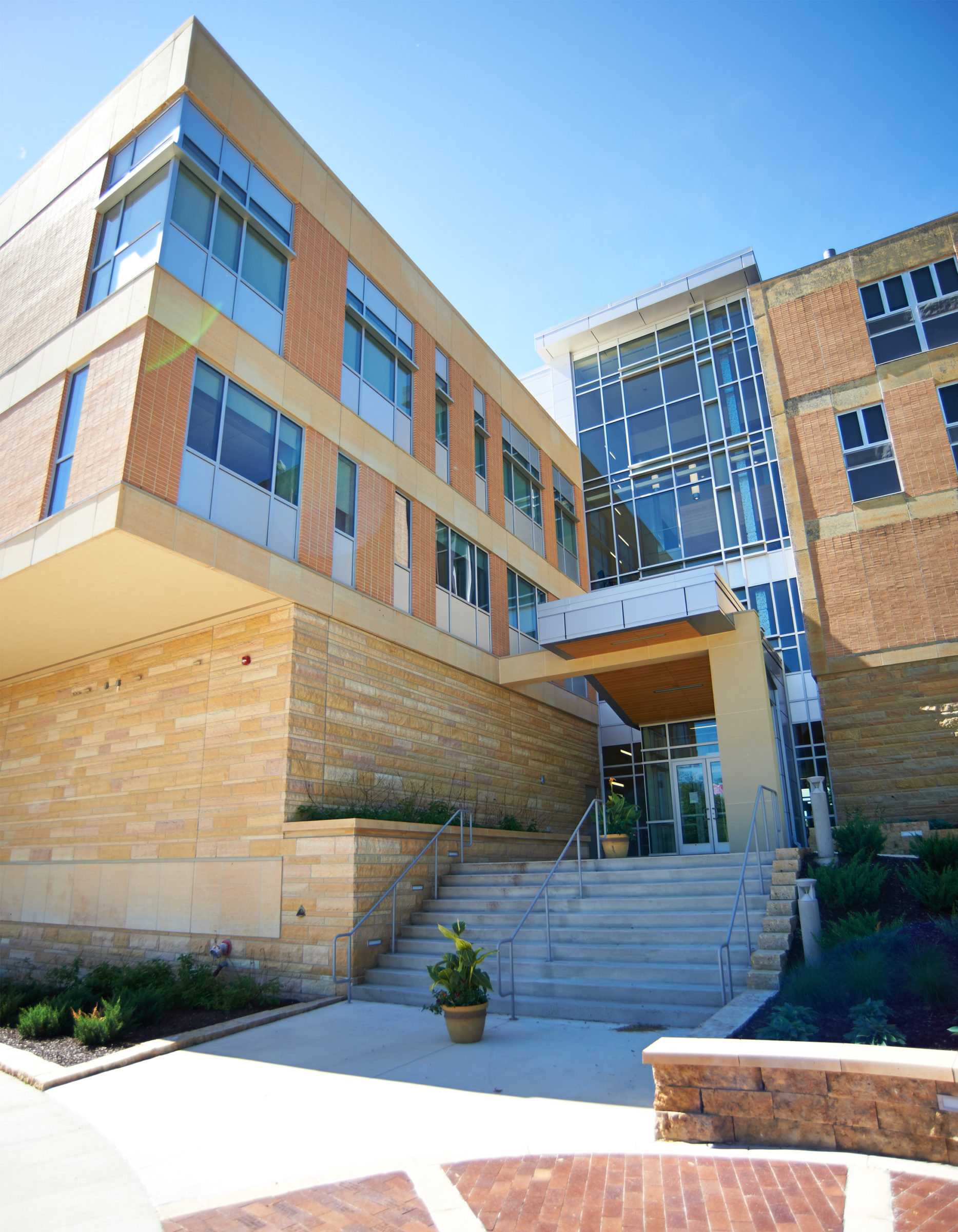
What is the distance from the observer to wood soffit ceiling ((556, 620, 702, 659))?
48.3ft

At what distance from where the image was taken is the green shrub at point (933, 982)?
19.6 ft

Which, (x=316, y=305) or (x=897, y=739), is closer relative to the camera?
(x=316, y=305)

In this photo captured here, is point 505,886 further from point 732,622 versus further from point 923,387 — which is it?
point 923,387

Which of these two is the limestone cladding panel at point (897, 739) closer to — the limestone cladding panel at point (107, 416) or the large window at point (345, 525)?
the large window at point (345, 525)

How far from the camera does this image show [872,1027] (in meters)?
5.50

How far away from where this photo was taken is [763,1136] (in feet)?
15.2

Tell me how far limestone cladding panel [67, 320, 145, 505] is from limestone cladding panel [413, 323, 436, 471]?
662 centimetres

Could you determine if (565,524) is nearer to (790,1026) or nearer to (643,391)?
(643,391)

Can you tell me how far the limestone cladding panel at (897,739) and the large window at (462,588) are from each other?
24.8 feet

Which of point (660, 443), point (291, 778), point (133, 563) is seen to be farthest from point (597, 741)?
point (133, 563)

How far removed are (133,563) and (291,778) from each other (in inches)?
151

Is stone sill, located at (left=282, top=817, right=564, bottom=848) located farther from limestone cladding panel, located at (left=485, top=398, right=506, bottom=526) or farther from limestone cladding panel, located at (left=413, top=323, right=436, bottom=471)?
limestone cladding panel, located at (left=485, top=398, right=506, bottom=526)

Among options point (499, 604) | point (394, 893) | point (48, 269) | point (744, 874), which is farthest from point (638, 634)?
point (48, 269)

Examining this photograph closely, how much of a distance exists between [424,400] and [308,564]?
6.27 meters
